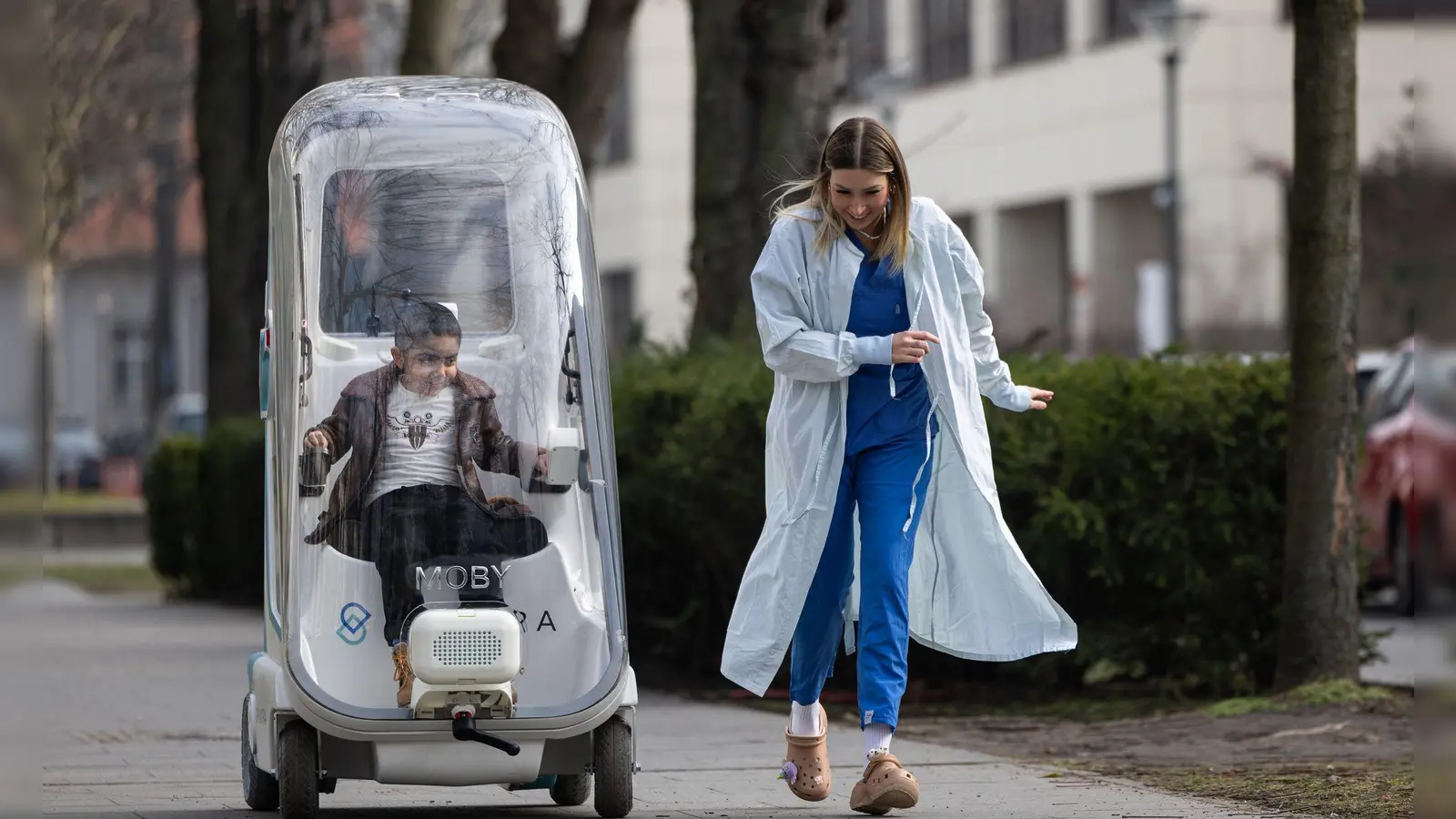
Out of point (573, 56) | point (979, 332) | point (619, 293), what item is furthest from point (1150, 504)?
point (619, 293)

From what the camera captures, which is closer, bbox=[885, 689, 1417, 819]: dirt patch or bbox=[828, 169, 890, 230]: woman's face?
bbox=[828, 169, 890, 230]: woman's face

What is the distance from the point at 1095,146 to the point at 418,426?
37710 millimetres

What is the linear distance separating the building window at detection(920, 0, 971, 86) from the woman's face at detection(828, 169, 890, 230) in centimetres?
4174

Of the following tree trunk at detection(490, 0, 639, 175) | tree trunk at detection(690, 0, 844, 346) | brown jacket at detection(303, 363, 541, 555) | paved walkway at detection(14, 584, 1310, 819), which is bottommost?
paved walkway at detection(14, 584, 1310, 819)

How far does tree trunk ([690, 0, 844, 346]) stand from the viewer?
1263cm

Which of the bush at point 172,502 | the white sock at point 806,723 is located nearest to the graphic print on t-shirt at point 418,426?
the white sock at point 806,723

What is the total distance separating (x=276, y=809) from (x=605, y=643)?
1339mm

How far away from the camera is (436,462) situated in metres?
6.21

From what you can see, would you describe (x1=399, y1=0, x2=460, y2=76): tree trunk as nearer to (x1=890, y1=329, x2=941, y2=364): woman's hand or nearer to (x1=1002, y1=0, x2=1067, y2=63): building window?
(x1=890, y1=329, x2=941, y2=364): woman's hand

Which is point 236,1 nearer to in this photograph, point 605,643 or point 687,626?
point 687,626

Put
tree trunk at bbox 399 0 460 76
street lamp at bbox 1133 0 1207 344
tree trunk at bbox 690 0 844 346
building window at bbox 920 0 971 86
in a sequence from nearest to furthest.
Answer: tree trunk at bbox 690 0 844 346 < tree trunk at bbox 399 0 460 76 < street lamp at bbox 1133 0 1207 344 < building window at bbox 920 0 971 86

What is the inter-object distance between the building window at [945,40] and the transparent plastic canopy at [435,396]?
4179 cm

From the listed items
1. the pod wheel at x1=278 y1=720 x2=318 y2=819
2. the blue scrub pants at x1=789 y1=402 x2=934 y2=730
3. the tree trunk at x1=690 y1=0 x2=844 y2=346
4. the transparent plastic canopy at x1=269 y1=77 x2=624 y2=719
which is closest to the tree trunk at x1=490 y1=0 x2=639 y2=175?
the tree trunk at x1=690 y1=0 x2=844 y2=346

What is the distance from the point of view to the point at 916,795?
244 inches
